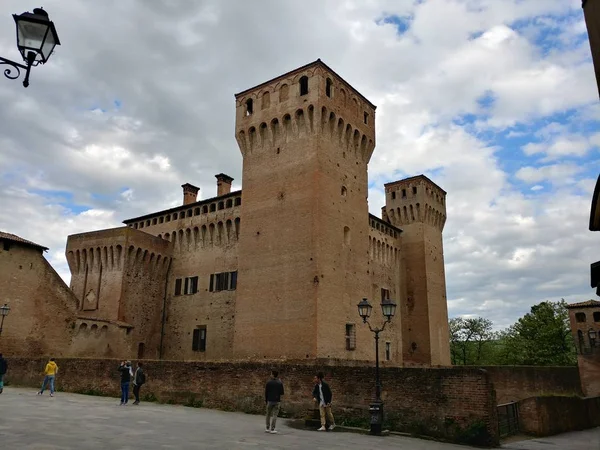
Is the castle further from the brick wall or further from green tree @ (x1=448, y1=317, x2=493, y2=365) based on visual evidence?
green tree @ (x1=448, y1=317, x2=493, y2=365)

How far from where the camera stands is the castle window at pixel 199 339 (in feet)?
108

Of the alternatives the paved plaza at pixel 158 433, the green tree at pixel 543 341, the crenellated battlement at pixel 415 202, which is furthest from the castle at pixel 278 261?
the green tree at pixel 543 341

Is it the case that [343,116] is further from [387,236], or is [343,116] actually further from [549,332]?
[549,332]

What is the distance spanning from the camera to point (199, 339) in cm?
3319

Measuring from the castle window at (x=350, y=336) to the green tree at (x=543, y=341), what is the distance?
99.0 ft

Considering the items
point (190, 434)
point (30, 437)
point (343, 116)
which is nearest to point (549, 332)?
point (343, 116)

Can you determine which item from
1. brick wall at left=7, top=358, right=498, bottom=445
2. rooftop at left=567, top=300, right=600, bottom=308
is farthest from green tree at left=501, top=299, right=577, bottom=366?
brick wall at left=7, top=358, right=498, bottom=445

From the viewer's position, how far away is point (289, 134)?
2800cm

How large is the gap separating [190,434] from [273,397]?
2219 millimetres

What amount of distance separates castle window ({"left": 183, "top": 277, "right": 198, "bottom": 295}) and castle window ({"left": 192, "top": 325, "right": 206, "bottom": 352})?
2745 millimetres

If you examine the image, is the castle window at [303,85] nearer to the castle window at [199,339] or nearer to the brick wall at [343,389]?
the brick wall at [343,389]

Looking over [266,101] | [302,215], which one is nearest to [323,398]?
[302,215]

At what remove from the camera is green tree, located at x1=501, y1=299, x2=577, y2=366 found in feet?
158

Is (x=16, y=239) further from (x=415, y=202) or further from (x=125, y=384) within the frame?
(x=415, y=202)
